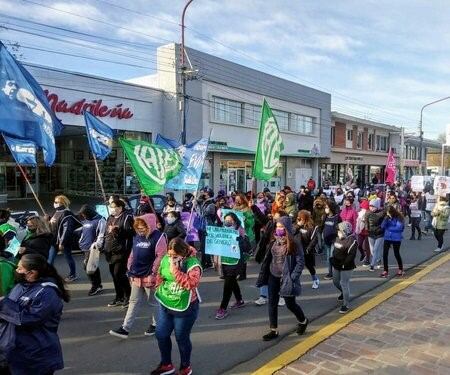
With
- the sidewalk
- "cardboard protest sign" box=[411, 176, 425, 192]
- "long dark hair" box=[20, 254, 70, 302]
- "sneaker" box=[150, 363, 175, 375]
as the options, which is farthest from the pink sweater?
"cardboard protest sign" box=[411, 176, 425, 192]

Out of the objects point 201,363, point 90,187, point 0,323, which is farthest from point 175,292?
point 90,187

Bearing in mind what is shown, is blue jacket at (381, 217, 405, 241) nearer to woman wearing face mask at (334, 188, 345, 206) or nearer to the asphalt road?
the asphalt road

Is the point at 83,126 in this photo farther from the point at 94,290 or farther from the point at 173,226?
the point at 173,226

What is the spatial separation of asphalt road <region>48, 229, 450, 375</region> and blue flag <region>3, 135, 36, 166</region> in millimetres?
2273

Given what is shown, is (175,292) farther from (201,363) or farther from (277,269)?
(277,269)

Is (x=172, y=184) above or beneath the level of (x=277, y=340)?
above

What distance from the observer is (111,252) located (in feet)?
20.1

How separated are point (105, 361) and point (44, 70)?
48.6 feet

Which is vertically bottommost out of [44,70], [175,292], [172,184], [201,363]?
[201,363]

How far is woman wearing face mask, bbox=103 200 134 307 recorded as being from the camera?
241 inches

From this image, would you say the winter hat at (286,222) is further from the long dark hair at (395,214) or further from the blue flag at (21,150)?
the long dark hair at (395,214)

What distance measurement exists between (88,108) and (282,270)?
15238mm

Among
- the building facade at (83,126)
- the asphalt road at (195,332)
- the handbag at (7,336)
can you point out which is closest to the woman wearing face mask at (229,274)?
the asphalt road at (195,332)

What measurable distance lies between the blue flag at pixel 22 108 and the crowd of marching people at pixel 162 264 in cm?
118
